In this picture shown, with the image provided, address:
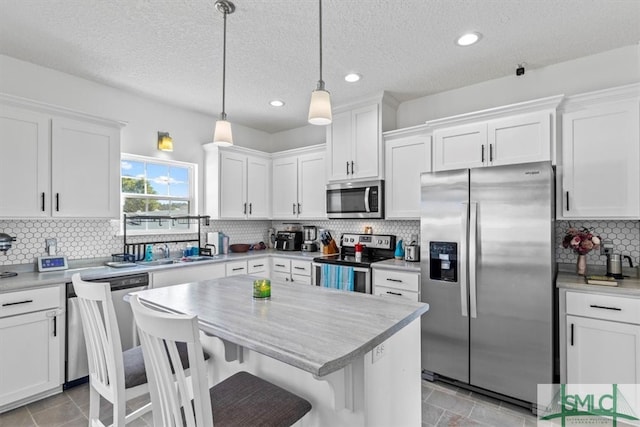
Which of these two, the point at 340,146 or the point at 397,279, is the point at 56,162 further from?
the point at 397,279

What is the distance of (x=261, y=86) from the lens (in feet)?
10.9

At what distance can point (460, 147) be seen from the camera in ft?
9.74

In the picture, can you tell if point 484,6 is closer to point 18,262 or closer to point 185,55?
point 185,55

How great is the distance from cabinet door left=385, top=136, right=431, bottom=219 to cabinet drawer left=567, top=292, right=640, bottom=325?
1416 millimetres

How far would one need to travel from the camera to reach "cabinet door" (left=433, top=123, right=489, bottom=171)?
113 inches

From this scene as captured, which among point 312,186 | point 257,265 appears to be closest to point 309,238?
point 312,186

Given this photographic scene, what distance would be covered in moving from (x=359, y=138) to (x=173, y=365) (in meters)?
3.11

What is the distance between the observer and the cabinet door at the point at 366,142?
3564mm

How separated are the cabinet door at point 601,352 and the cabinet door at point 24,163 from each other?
4.14 m

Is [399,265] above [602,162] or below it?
below

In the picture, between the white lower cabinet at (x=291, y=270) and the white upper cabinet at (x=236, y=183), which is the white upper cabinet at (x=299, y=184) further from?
the white lower cabinet at (x=291, y=270)

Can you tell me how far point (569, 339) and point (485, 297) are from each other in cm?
59

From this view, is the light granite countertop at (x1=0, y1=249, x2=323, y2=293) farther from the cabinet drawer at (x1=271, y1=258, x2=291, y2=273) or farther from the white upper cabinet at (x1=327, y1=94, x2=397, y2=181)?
the white upper cabinet at (x1=327, y1=94, x2=397, y2=181)

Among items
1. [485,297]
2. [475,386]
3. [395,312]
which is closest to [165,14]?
[395,312]
